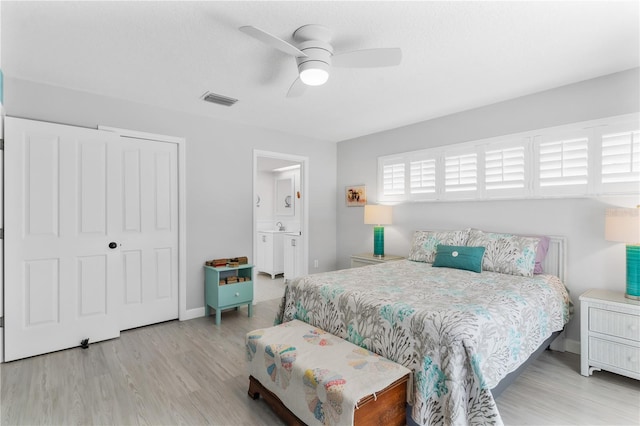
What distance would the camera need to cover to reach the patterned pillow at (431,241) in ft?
11.4

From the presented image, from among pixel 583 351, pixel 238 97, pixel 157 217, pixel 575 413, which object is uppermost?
pixel 238 97

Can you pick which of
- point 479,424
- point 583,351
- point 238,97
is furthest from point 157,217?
point 583,351

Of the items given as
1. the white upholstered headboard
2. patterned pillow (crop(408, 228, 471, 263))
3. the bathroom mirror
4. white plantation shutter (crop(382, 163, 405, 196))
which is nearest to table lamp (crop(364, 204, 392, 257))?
white plantation shutter (crop(382, 163, 405, 196))

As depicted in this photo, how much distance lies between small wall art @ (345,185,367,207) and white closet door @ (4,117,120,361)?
10.7ft

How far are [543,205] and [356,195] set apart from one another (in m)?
2.55

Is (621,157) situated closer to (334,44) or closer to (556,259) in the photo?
(556,259)

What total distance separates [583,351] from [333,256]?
3.50 m

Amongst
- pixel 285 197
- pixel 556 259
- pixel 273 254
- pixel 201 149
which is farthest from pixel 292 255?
pixel 556 259

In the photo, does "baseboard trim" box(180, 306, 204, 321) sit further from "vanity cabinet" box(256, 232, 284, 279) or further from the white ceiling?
the white ceiling

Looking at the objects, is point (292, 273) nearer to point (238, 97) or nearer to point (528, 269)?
point (238, 97)

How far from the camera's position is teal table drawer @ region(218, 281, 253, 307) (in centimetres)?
367

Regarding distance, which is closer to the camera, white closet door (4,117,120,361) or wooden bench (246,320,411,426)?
wooden bench (246,320,411,426)

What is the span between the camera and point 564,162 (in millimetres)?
3002

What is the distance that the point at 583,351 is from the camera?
2504 mm
